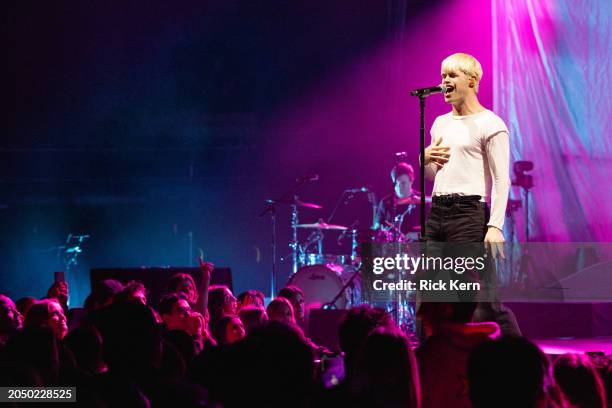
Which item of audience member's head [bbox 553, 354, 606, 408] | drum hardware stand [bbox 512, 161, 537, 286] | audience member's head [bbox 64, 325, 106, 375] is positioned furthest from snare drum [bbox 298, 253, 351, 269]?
audience member's head [bbox 553, 354, 606, 408]

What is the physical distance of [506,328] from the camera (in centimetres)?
505

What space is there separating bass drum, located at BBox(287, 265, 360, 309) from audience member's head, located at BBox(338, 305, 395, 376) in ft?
20.9

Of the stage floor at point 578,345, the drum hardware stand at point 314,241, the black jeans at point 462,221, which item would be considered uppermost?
the black jeans at point 462,221

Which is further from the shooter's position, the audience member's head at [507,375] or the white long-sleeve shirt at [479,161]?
the white long-sleeve shirt at [479,161]

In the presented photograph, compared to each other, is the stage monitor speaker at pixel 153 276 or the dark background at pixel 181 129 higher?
the dark background at pixel 181 129

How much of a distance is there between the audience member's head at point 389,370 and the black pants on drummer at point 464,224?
77.9 inches

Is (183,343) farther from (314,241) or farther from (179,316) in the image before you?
(314,241)

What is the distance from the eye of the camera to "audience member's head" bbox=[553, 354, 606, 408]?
3.27 m

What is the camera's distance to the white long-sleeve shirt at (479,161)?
521cm

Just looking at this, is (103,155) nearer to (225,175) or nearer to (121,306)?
(225,175)

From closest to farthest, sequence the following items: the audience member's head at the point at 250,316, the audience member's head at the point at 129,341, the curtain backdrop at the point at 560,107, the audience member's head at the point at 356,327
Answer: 1. the audience member's head at the point at 129,341
2. the audience member's head at the point at 356,327
3. the audience member's head at the point at 250,316
4. the curtain backdrop at the point at 560,107

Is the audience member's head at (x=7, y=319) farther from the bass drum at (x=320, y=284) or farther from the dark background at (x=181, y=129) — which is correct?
the dark background at (x=181, y=129)

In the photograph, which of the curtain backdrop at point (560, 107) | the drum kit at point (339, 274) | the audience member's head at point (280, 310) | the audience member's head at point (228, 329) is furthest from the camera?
the drum kit at point (339, 274)

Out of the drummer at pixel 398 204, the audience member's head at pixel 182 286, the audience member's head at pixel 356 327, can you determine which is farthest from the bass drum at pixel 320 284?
the audience member's head at pixel 356 327
